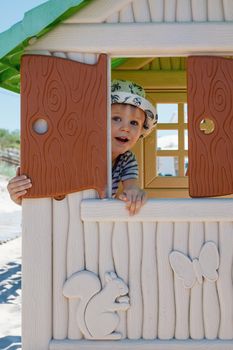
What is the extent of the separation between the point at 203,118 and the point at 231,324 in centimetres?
110

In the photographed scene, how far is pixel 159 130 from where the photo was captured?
15.1 ft

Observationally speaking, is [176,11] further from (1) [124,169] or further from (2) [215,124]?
(1) [124,169]

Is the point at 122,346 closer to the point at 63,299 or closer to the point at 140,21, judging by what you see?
the point at 63,299

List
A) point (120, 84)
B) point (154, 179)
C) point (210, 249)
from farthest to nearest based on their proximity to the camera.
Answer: point (154, 179), point (120, 84), point (210, 249)

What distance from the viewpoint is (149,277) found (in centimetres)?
259

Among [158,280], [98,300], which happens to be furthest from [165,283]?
[98,300]

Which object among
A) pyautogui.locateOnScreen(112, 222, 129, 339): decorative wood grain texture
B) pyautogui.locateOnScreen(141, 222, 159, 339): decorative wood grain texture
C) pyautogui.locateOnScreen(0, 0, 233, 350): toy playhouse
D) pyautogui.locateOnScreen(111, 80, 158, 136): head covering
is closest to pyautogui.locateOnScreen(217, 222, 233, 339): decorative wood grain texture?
pyautogui.locateOnScreen(0, 0, 233, 350): toy playhouse

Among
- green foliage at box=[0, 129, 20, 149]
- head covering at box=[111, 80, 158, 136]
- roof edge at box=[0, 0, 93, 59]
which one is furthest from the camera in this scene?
green foliage at box=[0, 129, 20, 149]

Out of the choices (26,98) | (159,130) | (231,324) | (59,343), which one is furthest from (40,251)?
(159,130)

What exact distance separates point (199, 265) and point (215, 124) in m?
0.74

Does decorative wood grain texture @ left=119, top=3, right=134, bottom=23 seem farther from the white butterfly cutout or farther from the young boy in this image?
the white butterfly cutout

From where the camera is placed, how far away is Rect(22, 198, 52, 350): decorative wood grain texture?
261 cm

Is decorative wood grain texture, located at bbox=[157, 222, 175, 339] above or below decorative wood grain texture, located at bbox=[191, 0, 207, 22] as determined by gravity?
below

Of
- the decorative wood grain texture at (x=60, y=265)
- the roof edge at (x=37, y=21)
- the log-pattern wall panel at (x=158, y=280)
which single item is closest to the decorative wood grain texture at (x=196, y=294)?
the log-pattern wall panel at (x=158, y=280)
